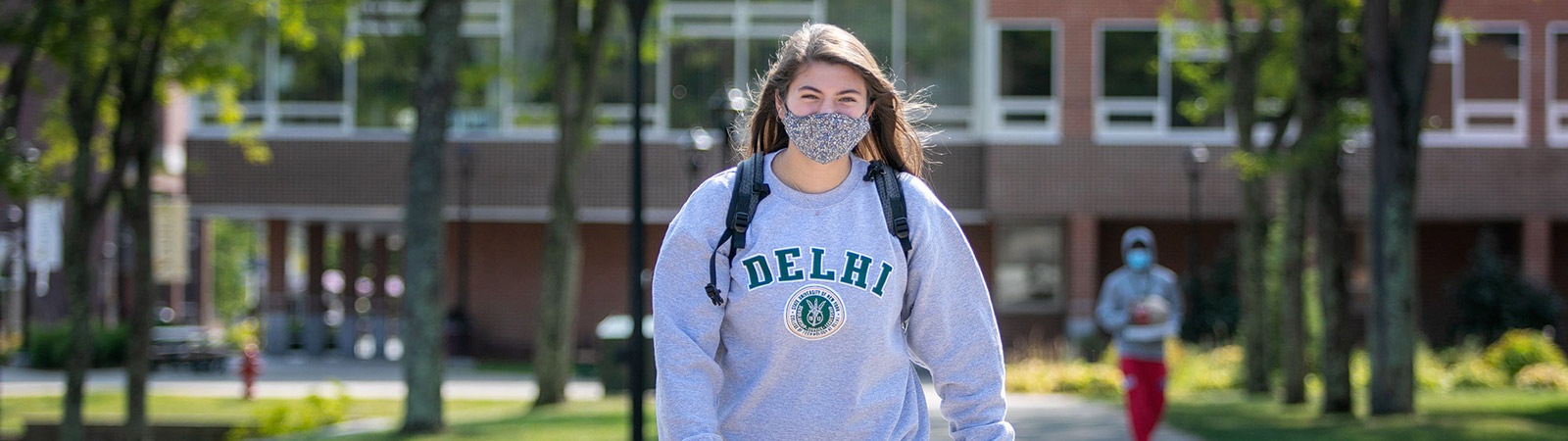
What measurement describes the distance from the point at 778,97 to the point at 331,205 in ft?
98.6

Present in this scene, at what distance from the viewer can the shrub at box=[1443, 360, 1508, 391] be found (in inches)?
885

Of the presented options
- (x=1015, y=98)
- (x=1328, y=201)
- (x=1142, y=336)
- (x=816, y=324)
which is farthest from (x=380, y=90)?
(x=816, y=324)

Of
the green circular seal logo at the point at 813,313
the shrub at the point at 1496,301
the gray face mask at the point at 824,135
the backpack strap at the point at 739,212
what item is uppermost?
the gray face mask at the point at 824,135

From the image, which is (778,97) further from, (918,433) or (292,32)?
(292,32)

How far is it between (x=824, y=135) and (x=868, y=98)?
8.6 inches

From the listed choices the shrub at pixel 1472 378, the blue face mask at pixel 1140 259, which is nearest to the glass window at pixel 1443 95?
the shrub at pixel 1472 378

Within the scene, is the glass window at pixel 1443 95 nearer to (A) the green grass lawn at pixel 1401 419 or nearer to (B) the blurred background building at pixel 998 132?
(B) the blurred background building at pixel 998 132

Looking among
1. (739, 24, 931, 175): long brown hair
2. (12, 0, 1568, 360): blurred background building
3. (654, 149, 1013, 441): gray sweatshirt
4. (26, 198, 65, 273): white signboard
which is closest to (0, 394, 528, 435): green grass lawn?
(26, 198, 65, 273): white signboard

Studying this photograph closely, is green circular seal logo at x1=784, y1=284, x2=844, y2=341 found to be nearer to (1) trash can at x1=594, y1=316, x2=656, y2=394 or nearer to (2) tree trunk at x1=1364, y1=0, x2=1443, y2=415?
(2) tree trunk at x1=1364, y1=0, x2=1443, y2=415

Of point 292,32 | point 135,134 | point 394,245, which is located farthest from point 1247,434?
point 394,245

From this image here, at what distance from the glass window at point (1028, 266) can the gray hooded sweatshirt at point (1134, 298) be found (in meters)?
20.9

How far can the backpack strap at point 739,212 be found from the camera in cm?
305

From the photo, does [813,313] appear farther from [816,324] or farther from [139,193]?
[139,193]

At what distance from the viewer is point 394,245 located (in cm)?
4475
